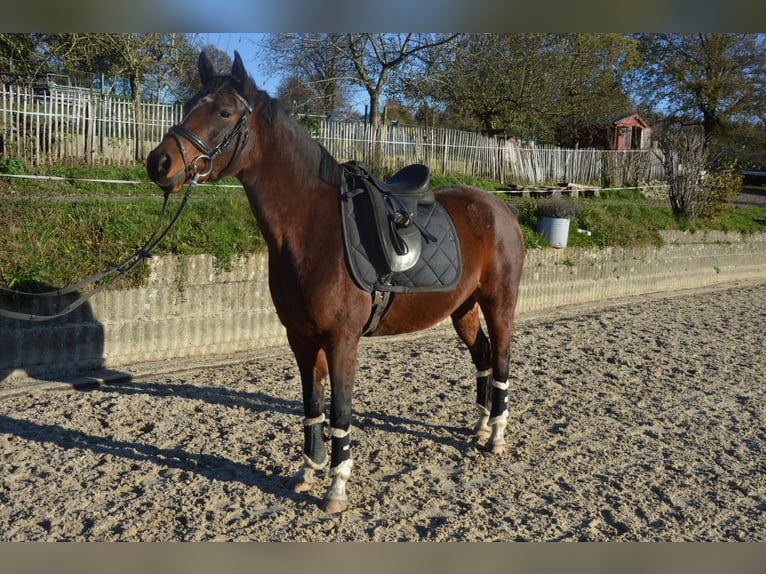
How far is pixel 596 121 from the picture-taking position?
83.0 ft

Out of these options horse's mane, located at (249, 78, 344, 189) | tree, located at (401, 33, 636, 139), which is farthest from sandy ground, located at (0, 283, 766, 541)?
tree, located at (401, 33, 636, 139)

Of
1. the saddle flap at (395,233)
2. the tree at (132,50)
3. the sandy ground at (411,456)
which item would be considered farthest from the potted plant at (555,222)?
the tree at (132,50)

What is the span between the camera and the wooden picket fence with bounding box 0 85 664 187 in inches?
405

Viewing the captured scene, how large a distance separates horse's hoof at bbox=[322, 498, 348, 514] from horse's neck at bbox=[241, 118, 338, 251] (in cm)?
142

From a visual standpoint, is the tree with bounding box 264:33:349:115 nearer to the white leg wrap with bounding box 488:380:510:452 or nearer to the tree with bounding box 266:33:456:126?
the tree with bounding box 266:33:456:126

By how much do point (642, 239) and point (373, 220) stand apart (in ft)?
31.0

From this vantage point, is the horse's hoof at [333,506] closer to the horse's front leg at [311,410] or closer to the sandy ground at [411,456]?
the sandy ground at [411,456]

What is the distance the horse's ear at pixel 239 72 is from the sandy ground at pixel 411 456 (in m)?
2.28

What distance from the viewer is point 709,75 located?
28.4 m

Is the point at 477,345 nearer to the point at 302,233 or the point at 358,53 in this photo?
the point at 302,233

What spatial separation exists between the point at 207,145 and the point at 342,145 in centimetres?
1112

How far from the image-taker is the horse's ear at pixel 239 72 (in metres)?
3.02
